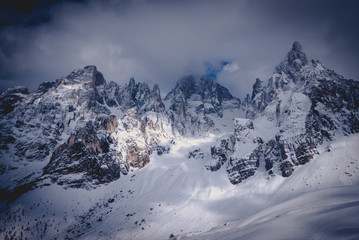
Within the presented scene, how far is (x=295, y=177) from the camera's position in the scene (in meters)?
103

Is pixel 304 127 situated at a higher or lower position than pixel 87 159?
lower

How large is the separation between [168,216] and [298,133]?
310 feet

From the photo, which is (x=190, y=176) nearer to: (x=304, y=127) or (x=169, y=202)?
(x=169, y=202)

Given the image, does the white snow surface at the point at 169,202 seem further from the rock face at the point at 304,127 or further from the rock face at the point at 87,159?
the rock face at the point at 87,159

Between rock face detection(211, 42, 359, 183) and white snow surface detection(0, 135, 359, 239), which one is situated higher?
rock face detection(211, 42, 359, 183)

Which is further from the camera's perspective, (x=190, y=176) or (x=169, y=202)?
(x=190, y=176)

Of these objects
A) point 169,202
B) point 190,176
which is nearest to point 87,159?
point 169,202

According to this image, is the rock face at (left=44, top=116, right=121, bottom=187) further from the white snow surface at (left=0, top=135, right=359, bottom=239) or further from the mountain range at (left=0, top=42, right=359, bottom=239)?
the white snow surface at (left=0, top=135, right=359, bottom=239)

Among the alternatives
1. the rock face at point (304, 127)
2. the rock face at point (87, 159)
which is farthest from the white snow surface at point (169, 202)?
the rock face at point (87, 159)

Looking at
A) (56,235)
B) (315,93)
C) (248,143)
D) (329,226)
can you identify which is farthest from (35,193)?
(315,93)

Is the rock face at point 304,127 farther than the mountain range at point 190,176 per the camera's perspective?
Yes

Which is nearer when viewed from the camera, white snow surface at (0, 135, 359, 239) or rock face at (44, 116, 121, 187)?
white snow surface at (0, 135, 359, 239)

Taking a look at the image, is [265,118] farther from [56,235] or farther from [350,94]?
[56,235]

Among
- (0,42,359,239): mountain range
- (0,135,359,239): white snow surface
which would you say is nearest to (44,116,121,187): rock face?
(0,42,359,239): mountain range
